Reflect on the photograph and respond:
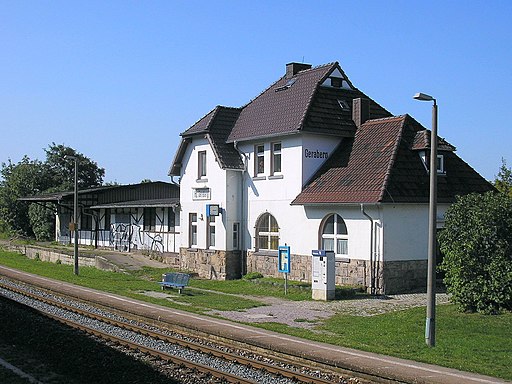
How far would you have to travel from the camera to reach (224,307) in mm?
21797

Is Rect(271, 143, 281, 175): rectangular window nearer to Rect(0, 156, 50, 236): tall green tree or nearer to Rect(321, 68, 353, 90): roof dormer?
Rect(321, 68, 353, 90): roof dormer

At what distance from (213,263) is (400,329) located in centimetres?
1529

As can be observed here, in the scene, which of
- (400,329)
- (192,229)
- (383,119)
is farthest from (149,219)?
(400,329)

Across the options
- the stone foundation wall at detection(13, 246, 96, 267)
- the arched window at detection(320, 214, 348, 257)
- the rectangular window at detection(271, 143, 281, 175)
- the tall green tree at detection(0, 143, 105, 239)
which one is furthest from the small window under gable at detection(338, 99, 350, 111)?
the tall green tree at detection(0, 143, 105, 239)

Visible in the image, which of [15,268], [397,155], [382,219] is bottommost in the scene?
[15,268]

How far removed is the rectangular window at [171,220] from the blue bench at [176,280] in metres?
12.2

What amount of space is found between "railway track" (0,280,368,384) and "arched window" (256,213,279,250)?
30.8 feet

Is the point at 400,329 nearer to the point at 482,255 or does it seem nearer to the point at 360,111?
the point at 482,255

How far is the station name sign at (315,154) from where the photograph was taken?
90.6 feet

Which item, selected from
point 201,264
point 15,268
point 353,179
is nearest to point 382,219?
point 353,179

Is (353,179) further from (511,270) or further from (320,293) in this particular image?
(511,270)

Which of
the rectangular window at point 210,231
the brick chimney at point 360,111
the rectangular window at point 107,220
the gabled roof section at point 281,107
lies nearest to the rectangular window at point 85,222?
the rectangular window at point 107,220

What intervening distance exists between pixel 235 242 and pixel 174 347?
618 inches

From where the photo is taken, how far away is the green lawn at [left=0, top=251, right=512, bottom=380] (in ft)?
45.7
